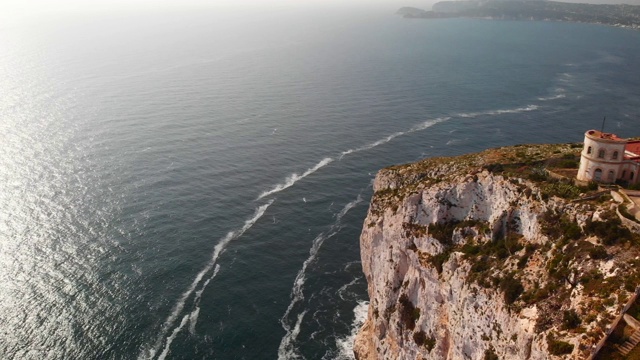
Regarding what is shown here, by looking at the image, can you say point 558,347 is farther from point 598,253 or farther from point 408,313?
point 408,313

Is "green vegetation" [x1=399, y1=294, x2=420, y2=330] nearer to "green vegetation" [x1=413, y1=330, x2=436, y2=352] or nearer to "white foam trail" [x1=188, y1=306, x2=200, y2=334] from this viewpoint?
"green vegetation" [x1=413, y1=330, x2=436, y2=352]

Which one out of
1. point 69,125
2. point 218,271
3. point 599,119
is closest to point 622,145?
point 218,271

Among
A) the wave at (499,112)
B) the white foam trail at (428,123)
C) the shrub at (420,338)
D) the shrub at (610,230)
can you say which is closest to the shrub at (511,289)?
the shrub at (610,230)

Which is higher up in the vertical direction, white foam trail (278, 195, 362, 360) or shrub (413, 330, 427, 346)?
shrub (413, 330, 427, 346)

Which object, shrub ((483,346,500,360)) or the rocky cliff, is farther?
shrub ((483,346,500,360))

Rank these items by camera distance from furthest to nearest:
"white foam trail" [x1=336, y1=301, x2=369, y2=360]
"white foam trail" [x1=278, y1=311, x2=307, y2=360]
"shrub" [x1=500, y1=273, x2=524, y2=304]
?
1. "white foam trail" [x1=336, y1=301, x2=369, y2=360]
2. "white foam trail" [x1=278, y1=311, x2=307, y2=360]
3. "shrub" [x1=500, y1=273, x2=524, y2=304]

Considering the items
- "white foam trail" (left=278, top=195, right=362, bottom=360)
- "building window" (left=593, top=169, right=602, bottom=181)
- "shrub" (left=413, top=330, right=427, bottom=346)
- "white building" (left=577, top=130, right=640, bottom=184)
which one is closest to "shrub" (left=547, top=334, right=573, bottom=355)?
"shrub" (left=413, top=330, right=427, bottom=346)

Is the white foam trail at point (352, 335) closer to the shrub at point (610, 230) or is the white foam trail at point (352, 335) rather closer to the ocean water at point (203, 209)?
the ocean water at point (203, 209)

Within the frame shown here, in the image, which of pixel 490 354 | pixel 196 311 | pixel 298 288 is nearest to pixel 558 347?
pixel 490 354
